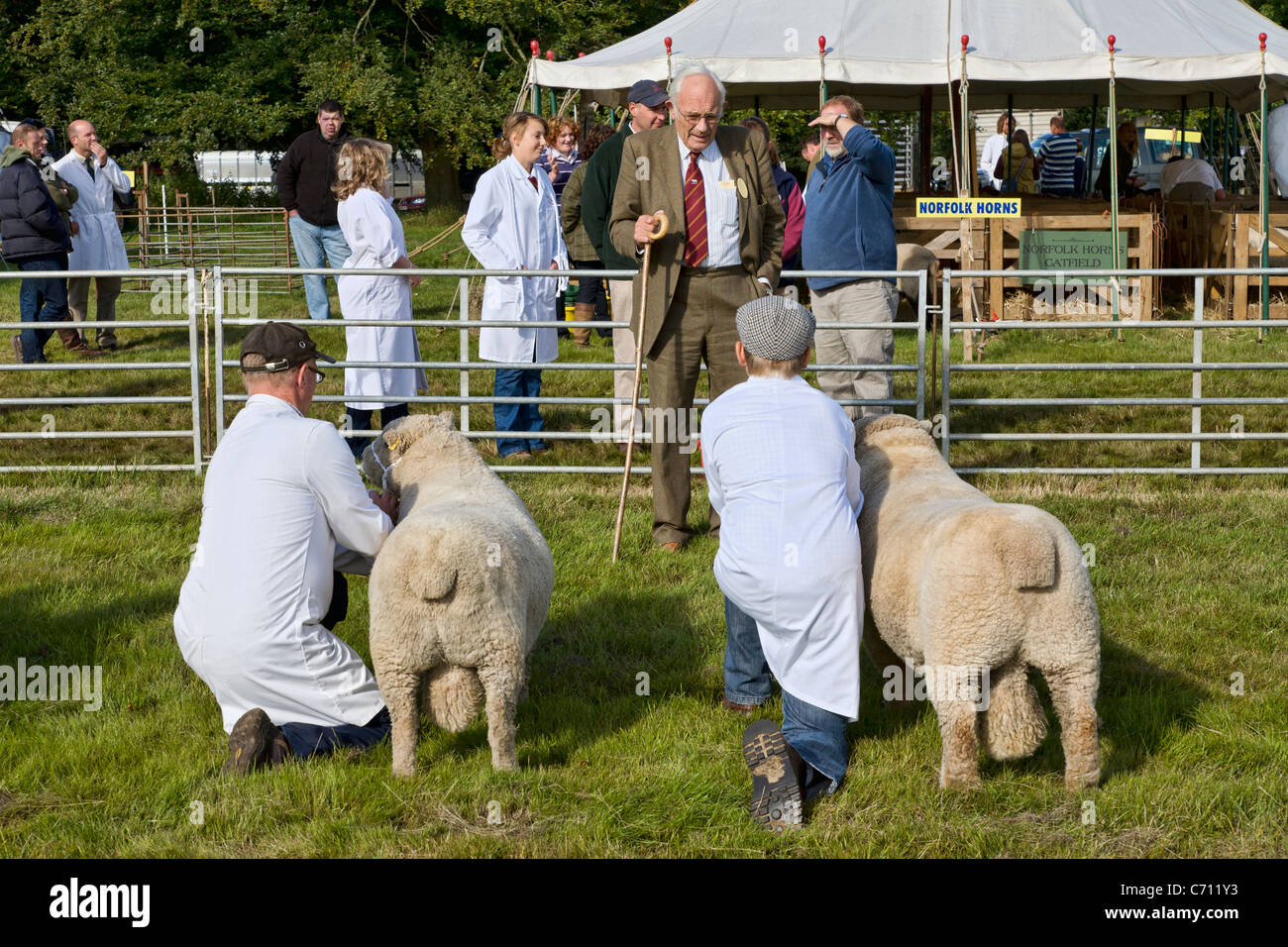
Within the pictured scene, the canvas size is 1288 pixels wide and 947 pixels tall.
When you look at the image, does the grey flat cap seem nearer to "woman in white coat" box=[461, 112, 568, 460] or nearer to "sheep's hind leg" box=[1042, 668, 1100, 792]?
"sheep's hind leg" box=[1042, 668, 1100, 792]

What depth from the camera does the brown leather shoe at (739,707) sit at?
16.4 feet

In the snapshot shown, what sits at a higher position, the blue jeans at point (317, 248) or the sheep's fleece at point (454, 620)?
the blue jeans at point (317, 248)

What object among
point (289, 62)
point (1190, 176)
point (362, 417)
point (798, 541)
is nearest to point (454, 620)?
point (798, 541)

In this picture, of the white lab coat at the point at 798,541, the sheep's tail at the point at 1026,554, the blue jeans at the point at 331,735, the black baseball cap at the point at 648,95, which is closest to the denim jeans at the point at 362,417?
the black baseball cap at the point at 648,95

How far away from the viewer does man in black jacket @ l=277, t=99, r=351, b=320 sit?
12.4m

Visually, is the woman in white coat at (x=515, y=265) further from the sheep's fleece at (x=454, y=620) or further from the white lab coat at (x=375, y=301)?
the sheep's fleece at (x=454, y=620)

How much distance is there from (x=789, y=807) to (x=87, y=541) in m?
4.46

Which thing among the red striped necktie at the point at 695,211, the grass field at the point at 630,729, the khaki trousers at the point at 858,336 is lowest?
the grass field at the point at 630,729

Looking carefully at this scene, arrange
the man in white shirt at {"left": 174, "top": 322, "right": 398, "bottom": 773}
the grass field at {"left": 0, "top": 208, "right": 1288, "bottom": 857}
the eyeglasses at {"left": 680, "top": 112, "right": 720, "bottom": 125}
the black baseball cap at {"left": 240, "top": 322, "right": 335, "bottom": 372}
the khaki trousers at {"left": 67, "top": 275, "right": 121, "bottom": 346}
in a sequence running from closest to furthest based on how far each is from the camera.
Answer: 1. the grass field at {"left": 0, "top": 208, "right": 1288, "bottom": 857}
2. the man in white shirt at {"left": 174, "top": 322, "right": 398, "bottom": 773}
3. the black baseball cap at {"left": 240, "top": 322, "right": 335, "bottom": 372}
4. the eyeglasses at {"left": 680, "top": 112, "right": 720, "bottom": 125}
5. the khaki trousers at {"left": 67, "top": 275, "right": 121, "bottom": 346}

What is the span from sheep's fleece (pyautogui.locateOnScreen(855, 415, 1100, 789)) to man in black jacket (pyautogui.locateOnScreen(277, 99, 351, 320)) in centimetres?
889

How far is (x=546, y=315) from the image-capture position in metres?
9.49

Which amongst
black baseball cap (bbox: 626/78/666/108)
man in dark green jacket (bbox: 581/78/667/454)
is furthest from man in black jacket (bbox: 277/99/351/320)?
black baseball cap (bbox: 626/78/666/108)

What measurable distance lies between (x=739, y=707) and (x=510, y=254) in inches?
196

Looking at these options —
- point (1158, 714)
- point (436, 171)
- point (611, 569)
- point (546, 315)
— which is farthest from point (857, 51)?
point (436, 171)
